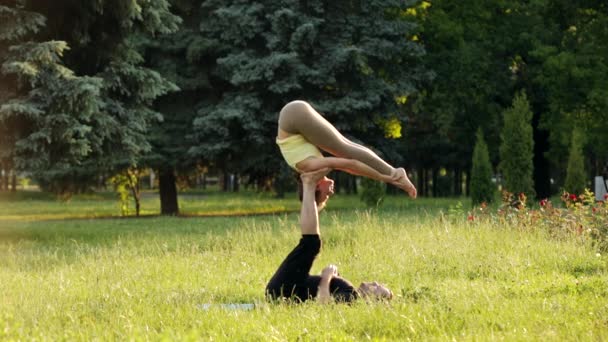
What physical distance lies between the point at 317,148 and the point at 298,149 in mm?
175

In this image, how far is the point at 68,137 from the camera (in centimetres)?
1620

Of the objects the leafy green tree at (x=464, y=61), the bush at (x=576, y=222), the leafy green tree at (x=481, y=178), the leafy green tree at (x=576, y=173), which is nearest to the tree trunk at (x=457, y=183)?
A: the leafy green tree at (x=464, y=61)

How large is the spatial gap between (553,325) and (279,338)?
6.57 feet

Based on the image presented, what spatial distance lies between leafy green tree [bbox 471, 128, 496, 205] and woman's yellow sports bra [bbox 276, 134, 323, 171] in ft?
65.4

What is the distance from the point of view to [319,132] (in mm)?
6961

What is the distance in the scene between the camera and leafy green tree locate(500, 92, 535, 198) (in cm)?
2612

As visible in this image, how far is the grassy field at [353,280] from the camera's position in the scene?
5.85m

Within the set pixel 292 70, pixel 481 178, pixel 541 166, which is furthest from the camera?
pixel 541 166

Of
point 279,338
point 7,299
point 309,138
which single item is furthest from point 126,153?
point 279,338

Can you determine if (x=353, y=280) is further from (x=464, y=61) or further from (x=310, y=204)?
(x=464, y=61)

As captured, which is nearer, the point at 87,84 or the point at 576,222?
the point at 576,222

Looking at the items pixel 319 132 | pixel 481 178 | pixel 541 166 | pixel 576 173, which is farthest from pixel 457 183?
pixel 319 132

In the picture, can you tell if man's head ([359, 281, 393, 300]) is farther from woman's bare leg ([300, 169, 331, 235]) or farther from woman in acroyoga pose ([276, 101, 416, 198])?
woman in acroyoga pose ([276, 101, 416, 198])

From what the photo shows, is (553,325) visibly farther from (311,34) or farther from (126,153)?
(311,34)
